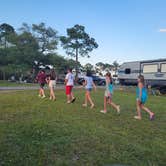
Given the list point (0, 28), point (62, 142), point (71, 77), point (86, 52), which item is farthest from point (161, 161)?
point (0, 28)

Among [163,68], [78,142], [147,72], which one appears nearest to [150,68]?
[147,72]

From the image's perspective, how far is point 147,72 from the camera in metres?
30.9

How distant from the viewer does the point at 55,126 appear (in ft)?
25.4

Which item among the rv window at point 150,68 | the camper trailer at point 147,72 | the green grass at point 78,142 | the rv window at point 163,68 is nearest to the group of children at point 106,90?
the green grass at point 78,142

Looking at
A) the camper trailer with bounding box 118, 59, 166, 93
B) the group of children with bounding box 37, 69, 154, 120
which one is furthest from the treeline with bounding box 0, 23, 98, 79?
the group of children with bounding box 37, 69, 154, 120

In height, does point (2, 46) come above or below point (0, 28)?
below

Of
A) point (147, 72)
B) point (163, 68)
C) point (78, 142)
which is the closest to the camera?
point (78, 142)

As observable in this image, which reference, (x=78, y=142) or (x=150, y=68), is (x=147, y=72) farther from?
(x=78, y=142)

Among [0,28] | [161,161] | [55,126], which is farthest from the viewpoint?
[0,28]

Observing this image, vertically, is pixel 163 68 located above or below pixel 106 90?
above

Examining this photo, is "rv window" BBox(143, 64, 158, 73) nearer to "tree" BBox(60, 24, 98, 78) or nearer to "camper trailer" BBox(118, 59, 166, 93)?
"camper trailer" BBox(118, 59, 166, 93)

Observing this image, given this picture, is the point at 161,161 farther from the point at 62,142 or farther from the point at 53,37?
the point at 53,37

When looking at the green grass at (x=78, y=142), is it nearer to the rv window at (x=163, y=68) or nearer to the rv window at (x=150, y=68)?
the rv window at (x=163, y=68)

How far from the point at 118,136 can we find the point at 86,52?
193 feet
